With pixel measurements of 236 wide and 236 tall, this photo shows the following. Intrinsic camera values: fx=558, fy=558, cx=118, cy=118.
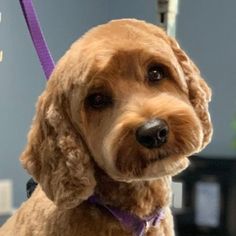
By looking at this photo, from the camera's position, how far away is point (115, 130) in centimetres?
67

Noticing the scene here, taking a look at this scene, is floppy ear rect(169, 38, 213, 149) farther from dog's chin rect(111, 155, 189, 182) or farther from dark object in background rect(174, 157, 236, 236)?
dark object in background rect(174, 157, 236, 236)

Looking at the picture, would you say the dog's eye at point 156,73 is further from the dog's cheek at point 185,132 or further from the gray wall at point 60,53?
the gray wall at point 60,53

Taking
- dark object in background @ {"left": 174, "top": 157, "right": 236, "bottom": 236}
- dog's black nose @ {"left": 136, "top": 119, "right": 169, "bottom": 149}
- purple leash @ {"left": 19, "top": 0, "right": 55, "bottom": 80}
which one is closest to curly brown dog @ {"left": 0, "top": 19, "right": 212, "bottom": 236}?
dog's black nose @ {"left": 136, "top": 119, "right": 169, "bottom": 149}

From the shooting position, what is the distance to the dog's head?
659 millimetres

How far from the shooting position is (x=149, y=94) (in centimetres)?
71

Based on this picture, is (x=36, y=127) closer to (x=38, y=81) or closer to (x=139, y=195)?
(x=139, y=195)

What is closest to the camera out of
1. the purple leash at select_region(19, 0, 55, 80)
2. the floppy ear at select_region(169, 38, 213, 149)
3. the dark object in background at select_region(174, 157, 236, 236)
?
the floppy ear at select_region(169, 38, 213, 149)

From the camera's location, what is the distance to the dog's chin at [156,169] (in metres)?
0.66

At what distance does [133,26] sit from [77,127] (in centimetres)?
15

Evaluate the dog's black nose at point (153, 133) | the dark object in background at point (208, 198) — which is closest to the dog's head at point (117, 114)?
the dog's black nose at point (153, 133)

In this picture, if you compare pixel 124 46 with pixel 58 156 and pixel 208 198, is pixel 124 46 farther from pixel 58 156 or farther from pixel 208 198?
pixel 208 198

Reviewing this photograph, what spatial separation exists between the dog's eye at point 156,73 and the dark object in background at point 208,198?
4.19 ft

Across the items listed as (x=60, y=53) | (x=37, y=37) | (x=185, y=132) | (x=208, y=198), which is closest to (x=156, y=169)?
(x=185, y=132)

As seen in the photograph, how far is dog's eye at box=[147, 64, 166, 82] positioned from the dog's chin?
0.36 feet
